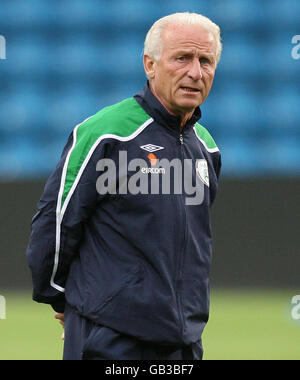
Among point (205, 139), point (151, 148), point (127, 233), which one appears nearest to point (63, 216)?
point (127, 233)

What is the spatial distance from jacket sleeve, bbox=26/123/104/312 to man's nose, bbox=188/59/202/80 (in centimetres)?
38

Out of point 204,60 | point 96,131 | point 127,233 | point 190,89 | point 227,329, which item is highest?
point 204,60

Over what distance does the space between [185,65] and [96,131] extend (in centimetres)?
36

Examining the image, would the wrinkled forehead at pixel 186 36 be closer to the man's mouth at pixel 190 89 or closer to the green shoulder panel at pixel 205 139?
the man's mouth at pixel 190 89

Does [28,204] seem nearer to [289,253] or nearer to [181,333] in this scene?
[289,253]

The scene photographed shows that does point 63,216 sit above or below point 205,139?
below

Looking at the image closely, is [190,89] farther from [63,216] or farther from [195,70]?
[63,216]

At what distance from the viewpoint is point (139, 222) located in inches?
→ 110

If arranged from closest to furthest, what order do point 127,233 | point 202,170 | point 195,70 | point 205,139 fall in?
point 127,233 < point 195,70 < point 202,170 < point 205,139

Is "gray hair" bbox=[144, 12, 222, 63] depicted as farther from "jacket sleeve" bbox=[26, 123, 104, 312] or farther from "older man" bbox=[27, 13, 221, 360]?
"jacket sleeve" bbox=[26, 123, 104, 312]

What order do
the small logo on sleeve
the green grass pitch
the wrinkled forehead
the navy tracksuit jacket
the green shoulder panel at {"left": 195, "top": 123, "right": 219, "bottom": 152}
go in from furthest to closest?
the green grass pitch → the green shoulder panel at {"left": 195, "top": 123, "right": 219, "bottom": 152} → the small logo on sleeve → the wrinkled forehead → the navy tracksuit jacket

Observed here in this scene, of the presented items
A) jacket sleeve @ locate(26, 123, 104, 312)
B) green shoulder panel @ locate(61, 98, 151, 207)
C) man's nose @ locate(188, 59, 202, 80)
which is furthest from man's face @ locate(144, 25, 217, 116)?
jacket sleeve @ locate(26, 123, 104, 312)

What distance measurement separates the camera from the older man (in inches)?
109

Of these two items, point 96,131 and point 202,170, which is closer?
point 96,131
